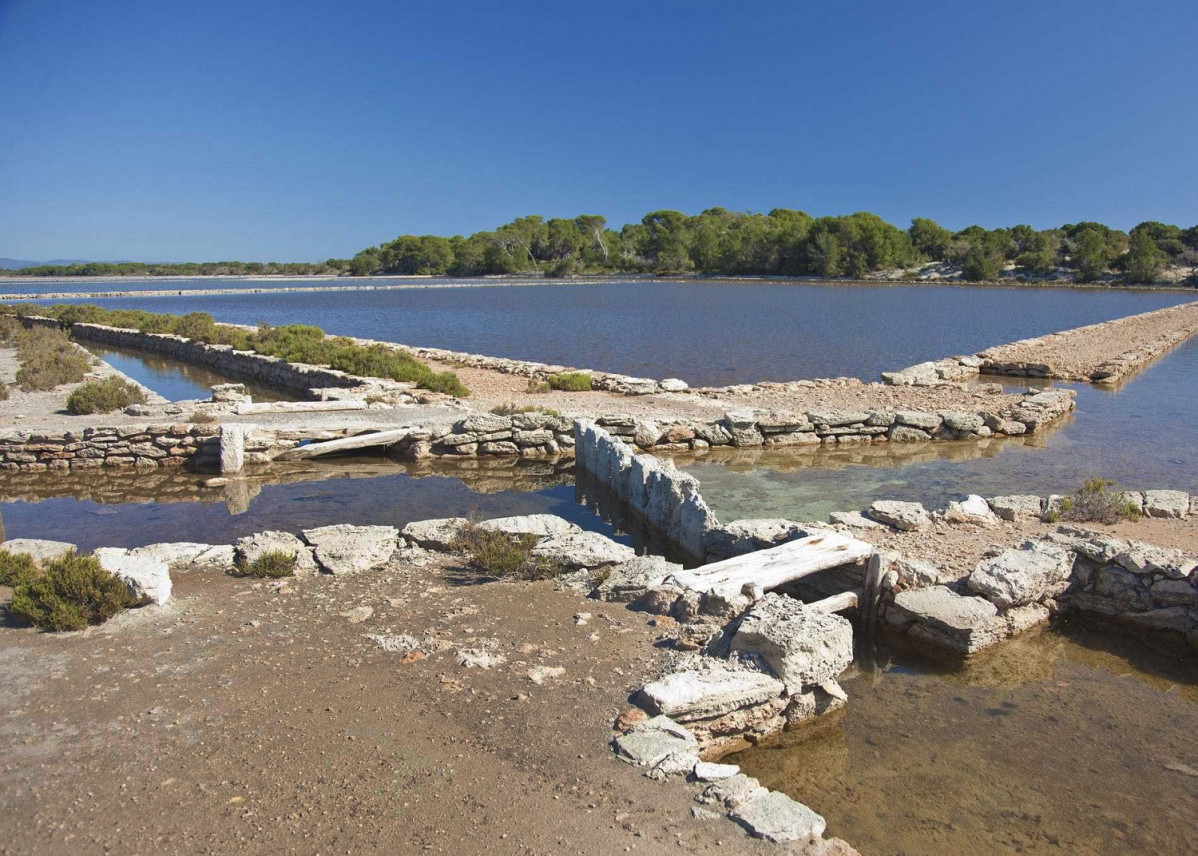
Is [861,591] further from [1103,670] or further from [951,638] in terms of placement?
[1103,670]

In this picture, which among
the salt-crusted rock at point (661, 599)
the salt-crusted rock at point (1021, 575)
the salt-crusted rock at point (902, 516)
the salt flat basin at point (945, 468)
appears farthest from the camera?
the salt flat basin at point (945, 468)

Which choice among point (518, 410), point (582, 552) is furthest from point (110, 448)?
point (582, 552)

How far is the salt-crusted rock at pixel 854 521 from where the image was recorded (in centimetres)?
938

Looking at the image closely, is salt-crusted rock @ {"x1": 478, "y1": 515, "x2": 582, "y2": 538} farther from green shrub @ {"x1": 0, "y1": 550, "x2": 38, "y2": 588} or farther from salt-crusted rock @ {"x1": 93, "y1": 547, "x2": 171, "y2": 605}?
green shrub @ {"x1": 0, "y1": 550, "x2": 38, "y2": 588}

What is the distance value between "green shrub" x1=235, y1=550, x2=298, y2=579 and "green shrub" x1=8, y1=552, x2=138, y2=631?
122 centimetres

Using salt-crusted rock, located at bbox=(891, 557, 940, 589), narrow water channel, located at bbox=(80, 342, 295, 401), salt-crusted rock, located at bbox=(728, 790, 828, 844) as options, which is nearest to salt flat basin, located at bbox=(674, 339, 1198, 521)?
salt-crusted rock, located at bbox=(891, 557, 940, 589)

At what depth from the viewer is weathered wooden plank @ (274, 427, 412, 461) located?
14203 millimetres

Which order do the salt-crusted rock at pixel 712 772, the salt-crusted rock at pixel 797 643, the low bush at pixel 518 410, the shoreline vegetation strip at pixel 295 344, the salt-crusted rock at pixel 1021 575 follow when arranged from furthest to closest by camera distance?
1. the shoreline vegetation strip at pixel 295 344
2. the low bush at pixel 518 410
3. the salt-crusted rock at pixel 1021 575
4. the salt-crusted rock at pixel 797 643
5. the salt-crusted rock at pixel 712 772

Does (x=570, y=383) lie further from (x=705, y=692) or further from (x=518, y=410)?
(x=705, y=692)

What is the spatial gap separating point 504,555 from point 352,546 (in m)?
1.73

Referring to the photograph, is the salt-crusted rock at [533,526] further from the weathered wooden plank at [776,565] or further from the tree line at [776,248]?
the tree line at [776,248]

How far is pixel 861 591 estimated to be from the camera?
7602 mm

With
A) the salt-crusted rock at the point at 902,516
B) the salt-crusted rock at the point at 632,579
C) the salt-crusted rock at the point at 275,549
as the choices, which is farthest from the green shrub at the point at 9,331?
the salt-crusted rock at the point at 902,516

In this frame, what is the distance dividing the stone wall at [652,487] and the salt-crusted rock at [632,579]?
62.7 inches
